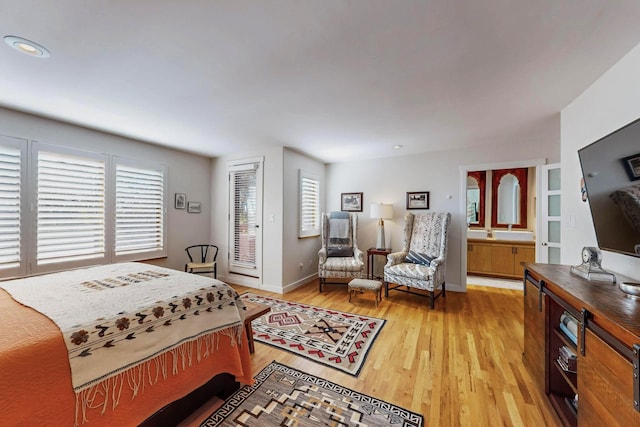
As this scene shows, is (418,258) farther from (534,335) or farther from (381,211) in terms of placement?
(534,335)

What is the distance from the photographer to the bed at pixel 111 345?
3.13 ft

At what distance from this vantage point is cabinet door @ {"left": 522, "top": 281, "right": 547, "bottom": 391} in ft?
5.48

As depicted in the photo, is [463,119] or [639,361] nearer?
[639,361]

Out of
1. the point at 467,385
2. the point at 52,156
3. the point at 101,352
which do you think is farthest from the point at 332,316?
the point at 52,156

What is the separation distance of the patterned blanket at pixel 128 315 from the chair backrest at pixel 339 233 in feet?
8.61

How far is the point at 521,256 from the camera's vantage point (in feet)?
15.1

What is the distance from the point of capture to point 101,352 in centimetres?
110

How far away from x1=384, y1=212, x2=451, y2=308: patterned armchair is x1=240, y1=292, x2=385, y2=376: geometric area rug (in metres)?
0.83

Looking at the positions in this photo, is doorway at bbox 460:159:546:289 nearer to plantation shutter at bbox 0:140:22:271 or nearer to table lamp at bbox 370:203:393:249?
table lamp at bbox 370:203:393:249

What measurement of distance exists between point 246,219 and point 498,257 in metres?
4.84

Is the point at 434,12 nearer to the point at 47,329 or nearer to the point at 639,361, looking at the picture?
the point at 639,361

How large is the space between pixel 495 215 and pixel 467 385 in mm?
4562

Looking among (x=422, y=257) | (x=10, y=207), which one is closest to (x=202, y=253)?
(x=10, y=207)

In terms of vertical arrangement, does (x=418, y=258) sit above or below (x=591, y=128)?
below
